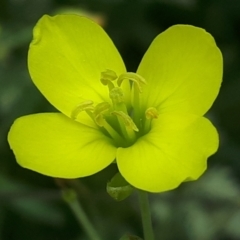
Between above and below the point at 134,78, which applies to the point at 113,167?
below

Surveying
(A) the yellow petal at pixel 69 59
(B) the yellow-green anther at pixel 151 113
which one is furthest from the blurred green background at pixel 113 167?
(B) the yellow-green anther at pixel 151 113

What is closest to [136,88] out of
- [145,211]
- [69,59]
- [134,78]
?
[134,78]

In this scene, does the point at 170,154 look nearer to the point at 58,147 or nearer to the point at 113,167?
the point at 58,147

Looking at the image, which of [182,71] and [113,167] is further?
[113,167]

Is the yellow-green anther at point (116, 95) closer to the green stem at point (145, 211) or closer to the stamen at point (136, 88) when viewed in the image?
the stamen at point (136, 88)

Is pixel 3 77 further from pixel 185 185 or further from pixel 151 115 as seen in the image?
pixel 151 115

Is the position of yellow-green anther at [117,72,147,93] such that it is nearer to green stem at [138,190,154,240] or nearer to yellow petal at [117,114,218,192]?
yellow petal at [117,114,218,192]
